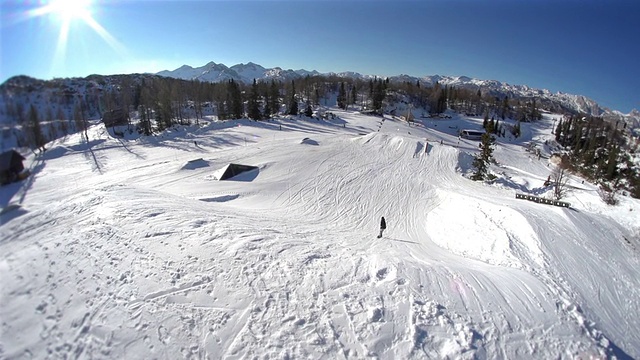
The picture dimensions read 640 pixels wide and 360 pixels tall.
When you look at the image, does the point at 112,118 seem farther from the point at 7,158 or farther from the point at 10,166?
the point at 7,158

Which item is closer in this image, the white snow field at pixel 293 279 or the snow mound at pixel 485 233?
the white snow field at pixel 293 279

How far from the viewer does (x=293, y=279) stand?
852 centimetres

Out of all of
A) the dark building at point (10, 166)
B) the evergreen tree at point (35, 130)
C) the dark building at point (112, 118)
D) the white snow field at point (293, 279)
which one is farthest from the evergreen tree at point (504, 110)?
the dark building at point (10, 166)

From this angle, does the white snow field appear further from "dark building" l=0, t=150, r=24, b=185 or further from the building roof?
the building roof

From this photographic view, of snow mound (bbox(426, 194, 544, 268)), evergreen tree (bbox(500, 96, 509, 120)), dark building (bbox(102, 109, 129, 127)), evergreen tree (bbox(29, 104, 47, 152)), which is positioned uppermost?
evergreen tree (bbox(29, 104, 47, 152))

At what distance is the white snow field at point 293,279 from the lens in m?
5.41

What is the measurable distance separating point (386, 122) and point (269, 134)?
37193mm

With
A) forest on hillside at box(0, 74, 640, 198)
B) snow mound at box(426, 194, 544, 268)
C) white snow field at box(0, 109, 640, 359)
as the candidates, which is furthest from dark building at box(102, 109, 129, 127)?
snow mound at box(426, 194, 544, 268)

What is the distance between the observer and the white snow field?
213 inches

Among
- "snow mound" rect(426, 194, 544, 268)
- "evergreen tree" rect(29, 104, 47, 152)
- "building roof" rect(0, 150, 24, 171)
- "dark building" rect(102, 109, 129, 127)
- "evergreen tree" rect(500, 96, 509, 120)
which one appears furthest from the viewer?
"evergreen tree" rect(500, 96, 509, 120)

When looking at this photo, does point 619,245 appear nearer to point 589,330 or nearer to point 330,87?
point 589,330

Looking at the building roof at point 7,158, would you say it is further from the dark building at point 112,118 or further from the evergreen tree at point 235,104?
the evergreen tree at point 235,104

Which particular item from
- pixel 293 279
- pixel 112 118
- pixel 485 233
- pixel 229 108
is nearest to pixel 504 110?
pixel 229 108

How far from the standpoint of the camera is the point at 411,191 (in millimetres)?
25422
